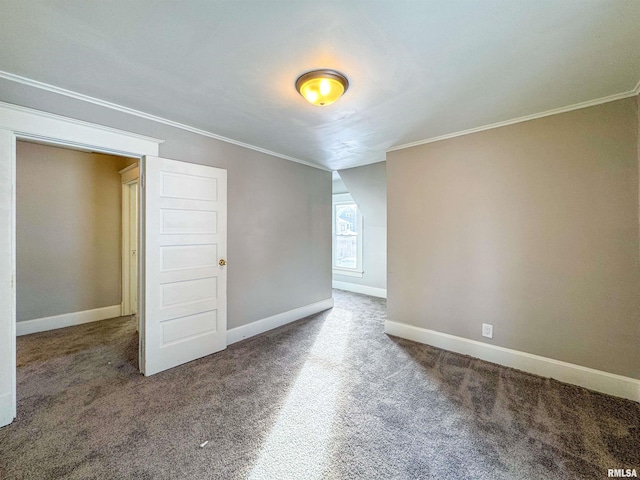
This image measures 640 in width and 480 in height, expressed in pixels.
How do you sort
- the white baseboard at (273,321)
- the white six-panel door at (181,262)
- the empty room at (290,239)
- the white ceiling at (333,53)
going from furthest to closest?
1. the white baseboard at (273,321)
2. the white six-panel door at (181,262)
3. the empty room at (290,239)
4. the white ceiling at (333,53)

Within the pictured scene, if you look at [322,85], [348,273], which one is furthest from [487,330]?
[348,273]

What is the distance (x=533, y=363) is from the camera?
2459 millimetres

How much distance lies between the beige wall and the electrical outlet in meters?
4.99

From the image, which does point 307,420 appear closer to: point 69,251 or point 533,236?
point 533,236

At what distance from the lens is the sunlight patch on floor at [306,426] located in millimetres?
1490

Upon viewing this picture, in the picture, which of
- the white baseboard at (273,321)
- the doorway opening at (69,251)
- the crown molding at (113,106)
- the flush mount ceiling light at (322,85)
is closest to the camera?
the flush mount ceiling light at (322,85)

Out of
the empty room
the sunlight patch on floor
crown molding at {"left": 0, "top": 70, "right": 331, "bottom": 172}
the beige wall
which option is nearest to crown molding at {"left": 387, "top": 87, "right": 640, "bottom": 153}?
the empty room

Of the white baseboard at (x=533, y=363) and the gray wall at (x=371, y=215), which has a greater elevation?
the gray wall at (x=371, y=215)

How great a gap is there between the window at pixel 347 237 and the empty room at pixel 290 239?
2184 mm

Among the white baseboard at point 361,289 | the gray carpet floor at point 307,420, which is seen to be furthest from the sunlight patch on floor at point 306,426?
the white baseboard at point 361,289

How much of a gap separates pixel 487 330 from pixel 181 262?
318 cm

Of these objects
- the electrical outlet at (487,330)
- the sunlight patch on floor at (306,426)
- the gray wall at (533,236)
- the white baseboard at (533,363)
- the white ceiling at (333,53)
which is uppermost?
the white ceiling at (333,53)

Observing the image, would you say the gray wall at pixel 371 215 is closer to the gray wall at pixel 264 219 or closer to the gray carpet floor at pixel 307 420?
the gray wall at pixel 264 219

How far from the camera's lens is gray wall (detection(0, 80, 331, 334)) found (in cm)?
268
